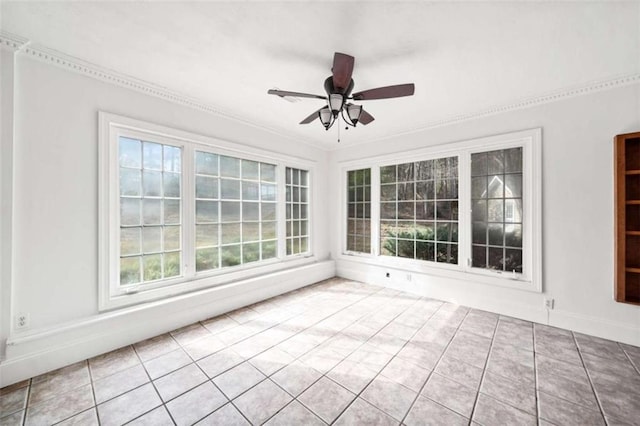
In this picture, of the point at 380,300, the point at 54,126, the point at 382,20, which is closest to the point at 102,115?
the point at 54,126

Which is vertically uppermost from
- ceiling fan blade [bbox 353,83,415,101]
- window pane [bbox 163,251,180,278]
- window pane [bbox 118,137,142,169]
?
ceiling fan blade [bbox 353,83,415,101]

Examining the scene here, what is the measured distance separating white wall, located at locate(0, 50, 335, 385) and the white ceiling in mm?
335

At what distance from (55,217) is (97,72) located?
144 cm

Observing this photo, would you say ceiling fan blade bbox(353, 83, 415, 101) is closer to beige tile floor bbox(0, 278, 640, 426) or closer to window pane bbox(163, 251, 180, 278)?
beige tile floor bbox(0, 278, 640, 426)

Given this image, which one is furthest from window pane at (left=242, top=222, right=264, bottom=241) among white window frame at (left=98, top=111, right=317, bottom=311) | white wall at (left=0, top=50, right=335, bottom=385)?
white wall at (left=0, top=50, right=335, bottom=385)

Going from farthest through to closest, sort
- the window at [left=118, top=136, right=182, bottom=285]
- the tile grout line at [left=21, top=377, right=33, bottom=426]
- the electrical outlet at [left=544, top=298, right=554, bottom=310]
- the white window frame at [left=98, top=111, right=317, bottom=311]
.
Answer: the electrical outlet at [left=544, top=298, right=554, bottom=310], the window at [left=118, top=136, right=182, bottom=285], the white window frame at [left=98, top=111, right=317, bottom=311], the tile grout line at [left=21, top=377, right=33, bottom=426]

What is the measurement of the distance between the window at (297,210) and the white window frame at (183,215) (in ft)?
0.82

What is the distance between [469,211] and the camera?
3.68m

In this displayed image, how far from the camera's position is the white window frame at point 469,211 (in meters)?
3.11

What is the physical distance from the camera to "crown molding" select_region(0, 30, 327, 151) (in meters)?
2.04

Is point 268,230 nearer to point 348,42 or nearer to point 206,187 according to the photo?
point 206,187

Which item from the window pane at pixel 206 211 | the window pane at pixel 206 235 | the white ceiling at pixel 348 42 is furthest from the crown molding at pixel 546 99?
the window pane at pixel 206 235

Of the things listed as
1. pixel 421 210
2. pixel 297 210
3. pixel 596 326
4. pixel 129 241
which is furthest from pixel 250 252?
pixel 596 326

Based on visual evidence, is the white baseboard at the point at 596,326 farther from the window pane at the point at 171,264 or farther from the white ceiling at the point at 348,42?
the window pane at the point at 171,264
